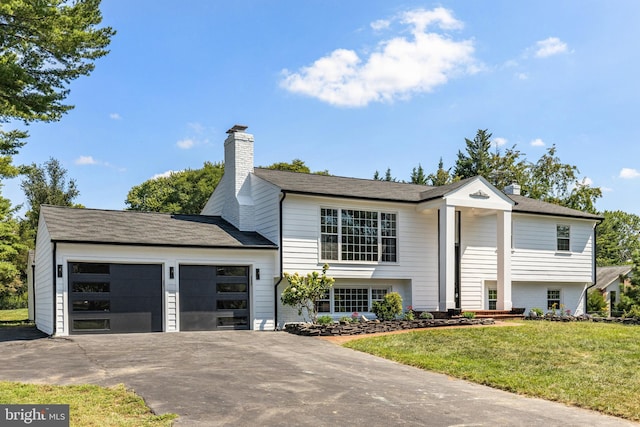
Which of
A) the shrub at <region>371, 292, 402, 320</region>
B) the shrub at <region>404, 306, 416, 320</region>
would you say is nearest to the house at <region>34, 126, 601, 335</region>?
the shrub at <region>404, 306, 416, 320</region>

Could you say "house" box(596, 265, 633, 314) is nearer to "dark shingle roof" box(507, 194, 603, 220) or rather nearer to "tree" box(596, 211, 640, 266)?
"dark shingle roof" box(507, 194, 603, 220)

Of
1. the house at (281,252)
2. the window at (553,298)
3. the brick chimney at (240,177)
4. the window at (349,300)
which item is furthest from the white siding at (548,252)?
the brick chimney at (240,177)

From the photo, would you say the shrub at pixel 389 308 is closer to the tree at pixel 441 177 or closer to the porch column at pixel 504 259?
the porch column at pixel 504 259

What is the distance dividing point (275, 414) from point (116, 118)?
2966 cm

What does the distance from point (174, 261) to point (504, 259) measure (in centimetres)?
1242

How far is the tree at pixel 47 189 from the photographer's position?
4659cm

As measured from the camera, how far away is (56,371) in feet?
32.3

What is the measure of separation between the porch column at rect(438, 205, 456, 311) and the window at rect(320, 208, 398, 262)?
1688 mm

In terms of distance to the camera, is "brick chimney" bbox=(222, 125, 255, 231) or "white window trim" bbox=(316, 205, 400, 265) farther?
"brick chimney" bbox=(222, 125, 255, 231)

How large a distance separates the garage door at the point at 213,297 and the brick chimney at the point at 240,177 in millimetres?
2591

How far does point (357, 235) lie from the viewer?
20125 millimetres
